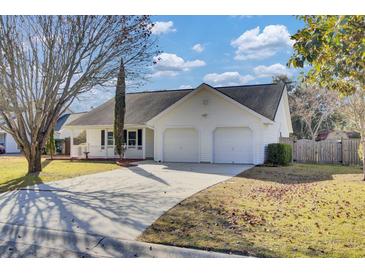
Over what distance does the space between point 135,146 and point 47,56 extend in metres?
10.7

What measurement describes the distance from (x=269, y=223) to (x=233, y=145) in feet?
40.9

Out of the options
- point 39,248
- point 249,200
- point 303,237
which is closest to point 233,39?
point 249,200

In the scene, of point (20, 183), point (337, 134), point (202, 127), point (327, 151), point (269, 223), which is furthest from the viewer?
point (337, 134)

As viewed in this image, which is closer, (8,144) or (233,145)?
(233,145)

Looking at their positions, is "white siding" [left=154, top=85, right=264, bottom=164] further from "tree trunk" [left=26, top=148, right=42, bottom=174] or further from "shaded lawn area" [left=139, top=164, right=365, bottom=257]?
"shaded lawn area" [left=139, top=164, right=365, bottom=257]

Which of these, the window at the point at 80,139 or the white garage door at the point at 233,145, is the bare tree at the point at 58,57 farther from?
the window at the point at 80,139

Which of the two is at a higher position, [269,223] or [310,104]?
[310,104]

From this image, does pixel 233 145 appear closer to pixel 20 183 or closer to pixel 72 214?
pixel 20 183

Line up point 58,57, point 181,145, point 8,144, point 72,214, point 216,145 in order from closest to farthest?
point 72,214, point 58,57, point 216,145, point 181,145, point 8,144

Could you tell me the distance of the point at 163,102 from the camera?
78.9 feet

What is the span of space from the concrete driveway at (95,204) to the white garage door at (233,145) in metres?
6.42

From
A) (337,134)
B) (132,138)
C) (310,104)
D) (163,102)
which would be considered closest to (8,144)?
(132,138)

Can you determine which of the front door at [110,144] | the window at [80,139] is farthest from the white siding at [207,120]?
the window at [80,139]
